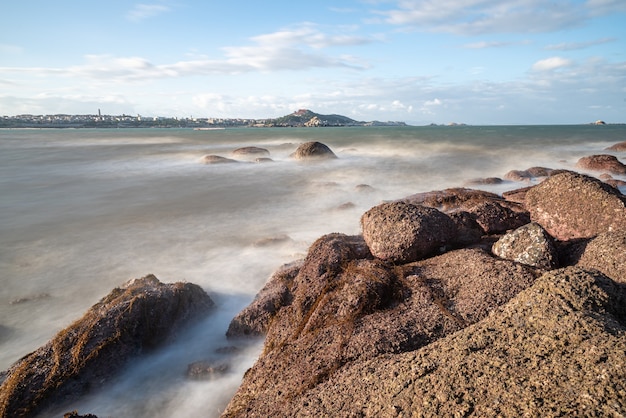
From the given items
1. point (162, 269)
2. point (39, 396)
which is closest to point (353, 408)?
point (39, 396)

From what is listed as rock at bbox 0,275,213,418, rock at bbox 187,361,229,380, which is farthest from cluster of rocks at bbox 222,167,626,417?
rock at bbox 0,275,213,418

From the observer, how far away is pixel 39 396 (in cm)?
366

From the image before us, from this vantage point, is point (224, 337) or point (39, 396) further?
point (224, 337)

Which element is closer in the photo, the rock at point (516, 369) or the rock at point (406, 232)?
the rock at point (516, 369)

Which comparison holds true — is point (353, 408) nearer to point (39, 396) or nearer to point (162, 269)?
point (39, 396)

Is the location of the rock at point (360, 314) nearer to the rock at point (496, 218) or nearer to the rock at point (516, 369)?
the rock at point (516, 369)

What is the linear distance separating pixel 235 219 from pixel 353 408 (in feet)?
30.6

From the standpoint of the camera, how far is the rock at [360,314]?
2.92m

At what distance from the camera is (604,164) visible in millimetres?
16453

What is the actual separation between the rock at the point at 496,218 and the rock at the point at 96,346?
440cm

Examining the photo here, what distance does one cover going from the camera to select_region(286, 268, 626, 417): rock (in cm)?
178

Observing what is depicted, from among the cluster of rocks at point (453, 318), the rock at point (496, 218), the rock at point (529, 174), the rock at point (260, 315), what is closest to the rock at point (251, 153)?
the rock at point (529, 174)

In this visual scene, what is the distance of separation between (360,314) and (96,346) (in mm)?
2822

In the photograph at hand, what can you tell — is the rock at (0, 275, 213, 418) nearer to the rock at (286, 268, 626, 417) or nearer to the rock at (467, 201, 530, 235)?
the rock at (286, 268, 626, 417)
